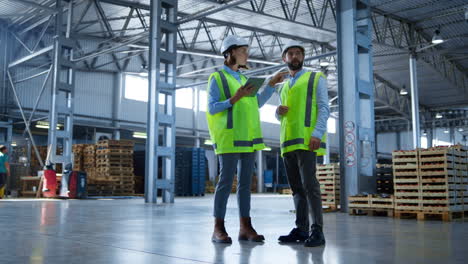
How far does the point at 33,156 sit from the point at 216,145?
19.1 m

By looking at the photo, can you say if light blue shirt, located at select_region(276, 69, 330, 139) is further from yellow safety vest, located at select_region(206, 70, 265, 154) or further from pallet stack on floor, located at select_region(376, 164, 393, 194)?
pallet stack on floor, located at select_region(376, 164, 393, 194)

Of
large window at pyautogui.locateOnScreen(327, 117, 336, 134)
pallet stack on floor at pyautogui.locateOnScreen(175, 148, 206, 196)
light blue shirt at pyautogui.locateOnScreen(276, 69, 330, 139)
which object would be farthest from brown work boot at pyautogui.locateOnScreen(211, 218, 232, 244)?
large window at pyautogui.locateOnScreen(327, 117, 336, 134)

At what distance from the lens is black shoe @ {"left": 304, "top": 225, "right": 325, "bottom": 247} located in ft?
11.7

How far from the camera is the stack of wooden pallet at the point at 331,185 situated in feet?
29.9

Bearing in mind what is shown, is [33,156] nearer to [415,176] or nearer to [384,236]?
[415,176]

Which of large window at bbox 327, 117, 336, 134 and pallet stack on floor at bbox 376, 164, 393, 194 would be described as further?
large window at bbox 327, 117, 336, 134

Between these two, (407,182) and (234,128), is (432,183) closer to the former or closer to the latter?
(407,182)

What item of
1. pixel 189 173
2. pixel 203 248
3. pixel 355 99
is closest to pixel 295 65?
pixel 203 248

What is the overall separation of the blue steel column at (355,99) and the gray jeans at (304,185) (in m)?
4.66

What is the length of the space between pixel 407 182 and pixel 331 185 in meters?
2.07

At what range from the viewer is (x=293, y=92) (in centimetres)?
392

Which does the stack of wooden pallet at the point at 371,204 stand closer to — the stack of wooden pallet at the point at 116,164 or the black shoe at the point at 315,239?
the black shoe at the point at 315,239

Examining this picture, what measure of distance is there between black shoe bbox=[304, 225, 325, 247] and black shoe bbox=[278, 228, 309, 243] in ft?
0.98

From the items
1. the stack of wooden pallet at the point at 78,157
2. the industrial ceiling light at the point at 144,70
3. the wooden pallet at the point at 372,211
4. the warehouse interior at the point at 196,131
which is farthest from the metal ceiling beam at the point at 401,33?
the stack of wooden pallet at the point at 78,157
